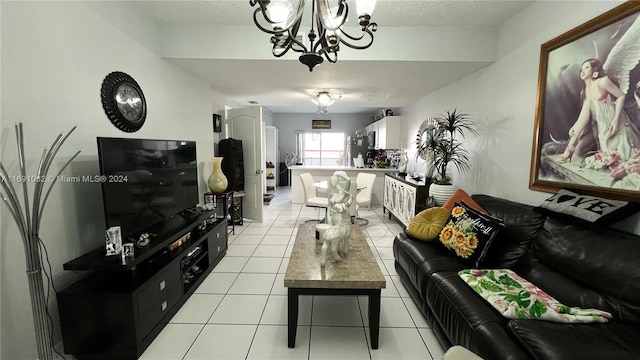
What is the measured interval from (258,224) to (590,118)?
4.20 meters

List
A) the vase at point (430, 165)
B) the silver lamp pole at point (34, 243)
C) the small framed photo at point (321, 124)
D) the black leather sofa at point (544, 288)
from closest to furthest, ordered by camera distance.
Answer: the black leather sofa at point (544, 288)
the silver lamp pole at point (34, 243)
the vase at point (430, 165)
the small framed photo at point (321, 124)

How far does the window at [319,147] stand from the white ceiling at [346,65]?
4687 mm

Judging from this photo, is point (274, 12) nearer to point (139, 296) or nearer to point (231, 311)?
point (139, 296)

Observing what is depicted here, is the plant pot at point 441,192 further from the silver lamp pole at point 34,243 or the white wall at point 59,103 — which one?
the silver lamp pole at point 34,243

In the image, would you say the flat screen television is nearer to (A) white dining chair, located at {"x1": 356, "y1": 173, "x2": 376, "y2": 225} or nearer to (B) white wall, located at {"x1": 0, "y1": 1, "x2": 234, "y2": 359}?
(B) white wall, located at {"x1": 0, "y1": 1, "x2": 234, "y2": 359}

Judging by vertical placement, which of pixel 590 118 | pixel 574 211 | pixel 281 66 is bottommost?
pixel 574 211

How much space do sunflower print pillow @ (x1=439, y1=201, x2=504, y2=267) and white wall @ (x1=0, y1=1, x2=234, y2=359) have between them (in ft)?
9.25

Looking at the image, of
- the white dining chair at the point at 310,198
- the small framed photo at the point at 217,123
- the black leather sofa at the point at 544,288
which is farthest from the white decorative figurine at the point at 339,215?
the small framed photo at the point at 217,123

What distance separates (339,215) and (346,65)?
1.85 metres

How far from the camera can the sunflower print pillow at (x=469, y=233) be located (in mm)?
1928

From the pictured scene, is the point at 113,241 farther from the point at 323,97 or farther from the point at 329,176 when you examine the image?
the point at 329,176

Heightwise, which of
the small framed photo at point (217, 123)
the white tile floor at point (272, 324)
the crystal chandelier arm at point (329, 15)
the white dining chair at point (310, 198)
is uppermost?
the crystal chandelier arm at point (329, 15)

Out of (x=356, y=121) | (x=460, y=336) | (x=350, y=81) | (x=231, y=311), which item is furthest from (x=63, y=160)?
(x=356, y=121)

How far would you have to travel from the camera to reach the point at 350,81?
3707 mm
